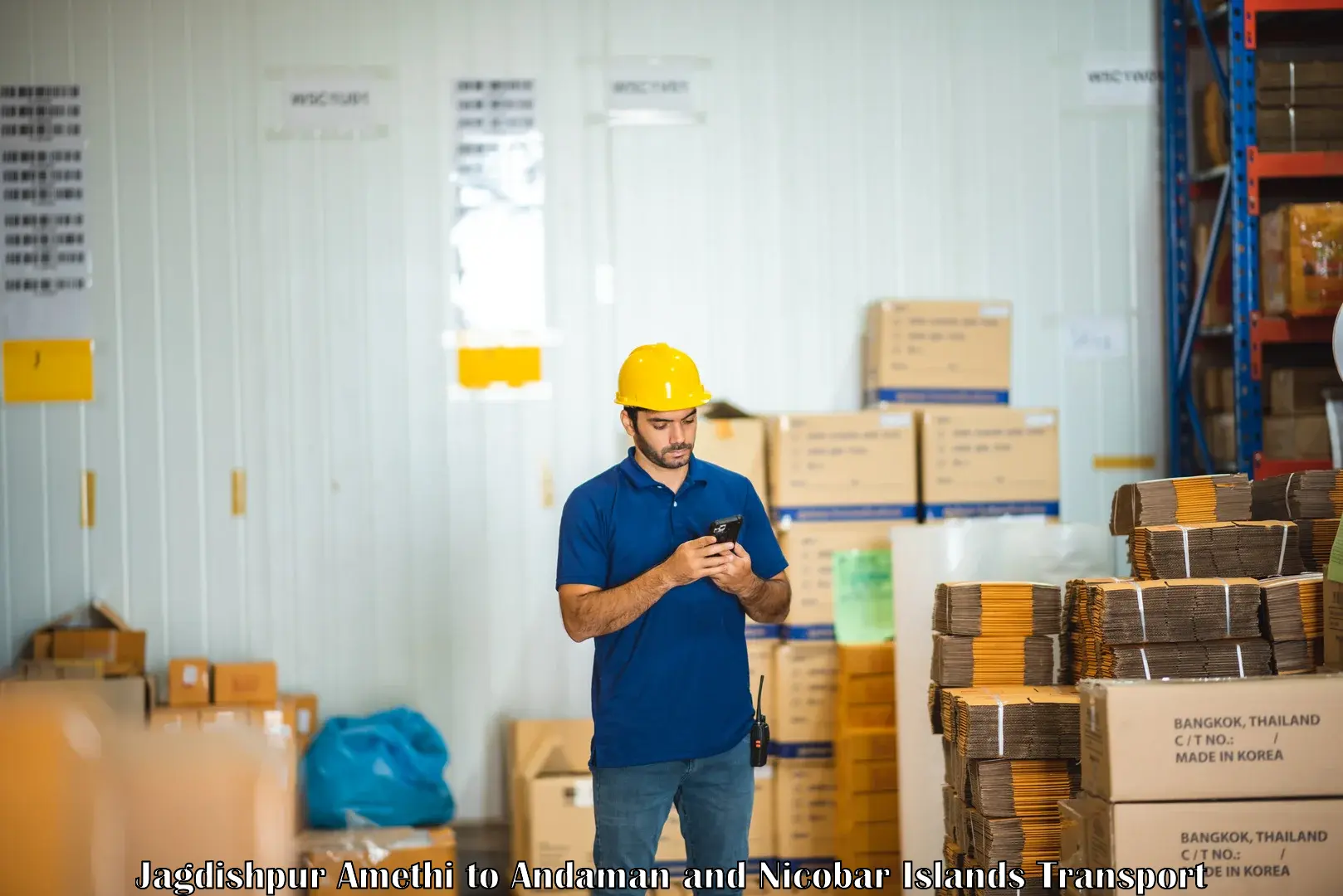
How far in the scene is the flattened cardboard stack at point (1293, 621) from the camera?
129 inches

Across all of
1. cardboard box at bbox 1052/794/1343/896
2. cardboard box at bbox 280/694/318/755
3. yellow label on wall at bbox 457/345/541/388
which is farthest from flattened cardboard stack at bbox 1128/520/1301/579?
cardboard box at bbox 280/694/318/755

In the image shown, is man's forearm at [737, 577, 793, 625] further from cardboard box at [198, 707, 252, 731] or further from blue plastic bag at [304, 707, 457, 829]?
cardboard box at [198, 707, 252, 731]

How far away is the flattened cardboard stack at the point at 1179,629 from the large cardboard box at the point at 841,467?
150cm

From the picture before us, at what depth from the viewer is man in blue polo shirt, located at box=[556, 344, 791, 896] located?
10.1 ft

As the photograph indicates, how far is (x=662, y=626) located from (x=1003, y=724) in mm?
949

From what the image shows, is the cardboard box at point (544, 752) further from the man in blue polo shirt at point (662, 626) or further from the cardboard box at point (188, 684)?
the man in blue polo shirt at point (662, 626)

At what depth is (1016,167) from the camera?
5.34 meters

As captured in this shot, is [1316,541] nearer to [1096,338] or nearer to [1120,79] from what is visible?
[1096,338]

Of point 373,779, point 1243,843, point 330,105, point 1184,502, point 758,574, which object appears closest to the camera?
point 1243,843

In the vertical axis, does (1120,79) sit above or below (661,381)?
above

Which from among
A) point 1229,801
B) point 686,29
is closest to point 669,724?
point 1229,801

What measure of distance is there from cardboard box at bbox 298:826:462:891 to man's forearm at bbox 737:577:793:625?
6.23ft

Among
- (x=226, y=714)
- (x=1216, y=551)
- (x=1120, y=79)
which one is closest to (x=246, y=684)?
(x=226, y=714)

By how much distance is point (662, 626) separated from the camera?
10.3 ft
